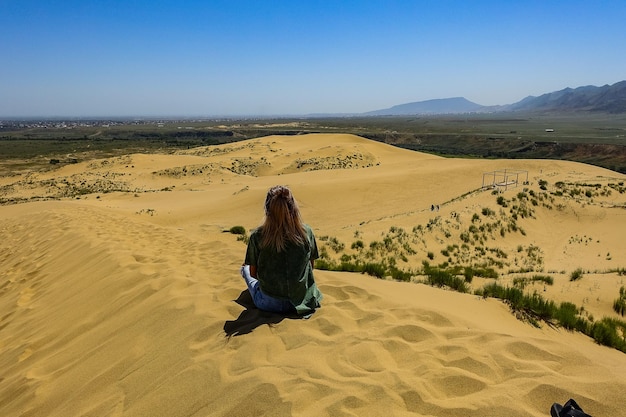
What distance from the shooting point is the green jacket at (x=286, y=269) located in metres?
4.46

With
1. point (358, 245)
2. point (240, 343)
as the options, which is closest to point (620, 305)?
point (240, 343)

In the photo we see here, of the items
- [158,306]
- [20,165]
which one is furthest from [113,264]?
[20,165]

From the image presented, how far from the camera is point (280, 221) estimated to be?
432 cm

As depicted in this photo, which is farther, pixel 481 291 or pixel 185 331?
pixel 481 291

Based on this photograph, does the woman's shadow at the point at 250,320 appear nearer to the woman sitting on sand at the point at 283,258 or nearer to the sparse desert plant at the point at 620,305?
the woman sitting on sand at the point at 283,258

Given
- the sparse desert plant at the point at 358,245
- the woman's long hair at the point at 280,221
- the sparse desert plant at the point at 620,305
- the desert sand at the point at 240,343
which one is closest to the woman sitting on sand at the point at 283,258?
the woman's long hair at the point at 280,221

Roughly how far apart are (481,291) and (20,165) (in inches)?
3063

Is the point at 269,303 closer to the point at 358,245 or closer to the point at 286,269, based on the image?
the point at 286,269

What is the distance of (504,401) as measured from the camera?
2867mm

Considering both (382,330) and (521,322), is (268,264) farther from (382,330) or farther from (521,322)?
(521,322)

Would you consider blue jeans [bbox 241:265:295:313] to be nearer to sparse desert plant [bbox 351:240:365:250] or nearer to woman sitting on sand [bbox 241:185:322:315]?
woman sitting on sand [bbox 241:185:322:315]

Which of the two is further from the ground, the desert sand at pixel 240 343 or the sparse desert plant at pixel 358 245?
the desert sand at pixel 240 343

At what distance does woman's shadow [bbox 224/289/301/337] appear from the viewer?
14.4 feet

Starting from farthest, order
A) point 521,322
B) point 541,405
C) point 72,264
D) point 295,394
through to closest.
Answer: point 72,264, point 521,322, point 295,394, point 541,405
